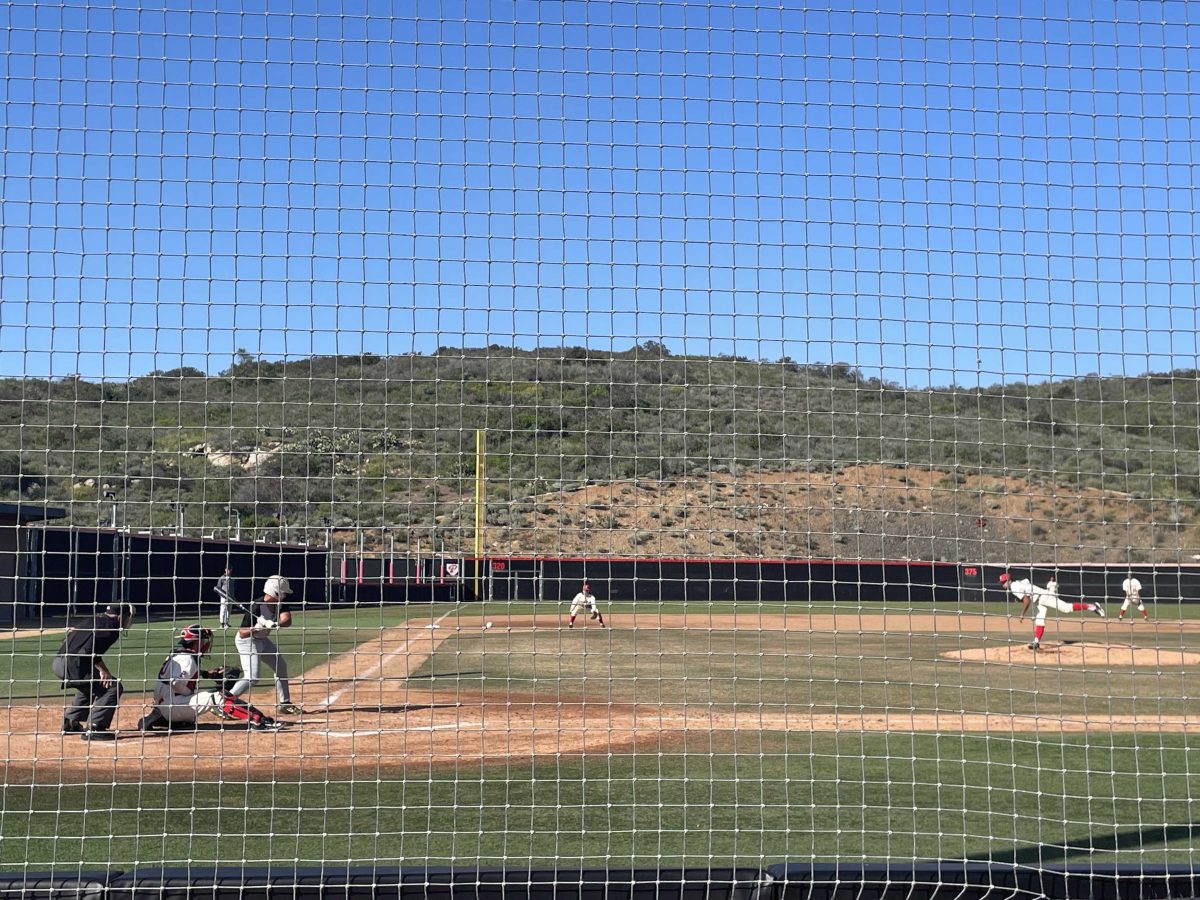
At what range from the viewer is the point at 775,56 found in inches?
210

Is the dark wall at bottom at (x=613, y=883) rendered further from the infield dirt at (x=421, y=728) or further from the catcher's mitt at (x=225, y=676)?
the catcher's mitt at (x=225, y=676)

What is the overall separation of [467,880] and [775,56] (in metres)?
3.58

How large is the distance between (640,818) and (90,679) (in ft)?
15.2

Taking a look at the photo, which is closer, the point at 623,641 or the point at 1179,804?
the point at 1179,804

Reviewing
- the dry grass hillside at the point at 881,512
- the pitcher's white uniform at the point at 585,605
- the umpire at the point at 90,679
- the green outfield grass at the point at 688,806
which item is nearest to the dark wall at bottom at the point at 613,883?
the green outfield grass at the point at 688,806

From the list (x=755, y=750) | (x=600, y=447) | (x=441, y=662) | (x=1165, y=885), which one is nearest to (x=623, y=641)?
(x=441, y=662)

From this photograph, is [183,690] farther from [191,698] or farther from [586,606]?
[586,606]

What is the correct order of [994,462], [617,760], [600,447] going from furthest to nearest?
[617,760] → [600,447] → [994,462]

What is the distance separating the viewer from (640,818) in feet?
22.2

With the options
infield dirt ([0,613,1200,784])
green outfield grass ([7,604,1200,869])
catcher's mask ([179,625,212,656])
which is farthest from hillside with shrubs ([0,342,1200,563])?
catcher's mask ([179,625,212,656])

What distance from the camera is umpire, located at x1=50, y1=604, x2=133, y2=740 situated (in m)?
9.24

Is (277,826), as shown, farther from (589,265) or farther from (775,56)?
(775,56)

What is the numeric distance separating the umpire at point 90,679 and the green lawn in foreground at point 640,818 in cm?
175

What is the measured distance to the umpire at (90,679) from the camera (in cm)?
924
